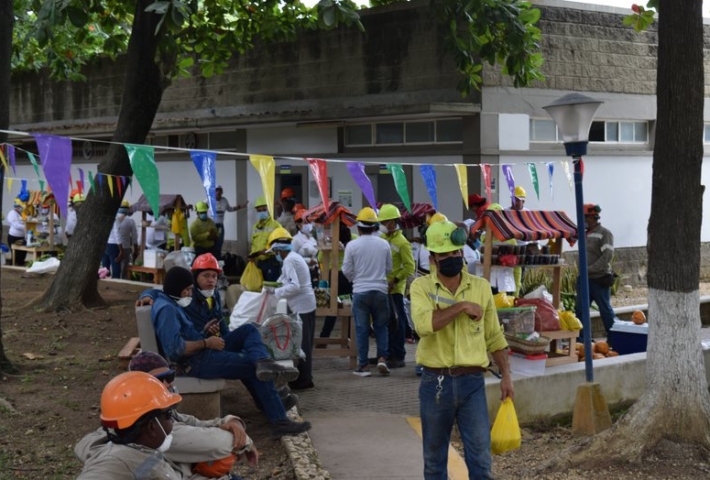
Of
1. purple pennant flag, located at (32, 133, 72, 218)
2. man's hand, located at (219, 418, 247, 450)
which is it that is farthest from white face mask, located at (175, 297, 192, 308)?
man's hand, located at (219, 418, 247, 450)

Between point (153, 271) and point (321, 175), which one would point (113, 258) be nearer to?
point (153, 271)

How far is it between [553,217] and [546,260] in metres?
0.56

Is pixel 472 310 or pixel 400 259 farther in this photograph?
pixel 400 259

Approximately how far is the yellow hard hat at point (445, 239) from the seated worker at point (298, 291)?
152 inches

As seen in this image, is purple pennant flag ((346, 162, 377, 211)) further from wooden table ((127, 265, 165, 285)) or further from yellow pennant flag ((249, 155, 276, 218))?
wooden table ((127, 265, 165, 285))

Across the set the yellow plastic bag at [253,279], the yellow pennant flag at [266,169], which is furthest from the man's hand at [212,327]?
the yellow plastic bag at [253,279]

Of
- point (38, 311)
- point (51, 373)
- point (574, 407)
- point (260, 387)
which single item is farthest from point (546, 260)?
point (38, 311)

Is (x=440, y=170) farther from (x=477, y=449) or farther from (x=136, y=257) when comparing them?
(x=477, y=449)

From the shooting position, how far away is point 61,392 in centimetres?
910

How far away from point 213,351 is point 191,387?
1.15 feet

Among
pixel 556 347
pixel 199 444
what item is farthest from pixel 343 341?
pixel 199 444

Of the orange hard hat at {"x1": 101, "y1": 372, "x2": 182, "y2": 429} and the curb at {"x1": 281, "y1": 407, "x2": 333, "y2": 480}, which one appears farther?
the curb at {"x1": 281, "y1": 407, "x2": 333, "y2": 480}

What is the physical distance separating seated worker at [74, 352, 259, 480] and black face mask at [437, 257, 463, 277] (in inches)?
75.1

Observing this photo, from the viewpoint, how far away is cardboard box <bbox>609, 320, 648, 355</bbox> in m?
10.9
